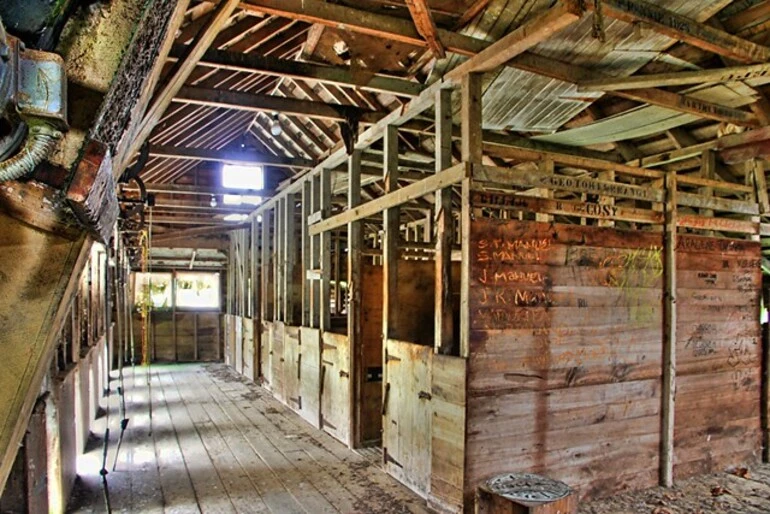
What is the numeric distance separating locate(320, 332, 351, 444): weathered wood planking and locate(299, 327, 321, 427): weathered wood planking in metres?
0.13

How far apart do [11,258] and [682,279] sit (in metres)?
4.57

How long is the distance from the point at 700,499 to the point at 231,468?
3765 millimetres

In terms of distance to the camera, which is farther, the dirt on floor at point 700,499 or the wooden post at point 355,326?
the wooden post at point 355,326

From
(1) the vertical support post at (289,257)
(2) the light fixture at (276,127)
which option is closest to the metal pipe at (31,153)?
(2) the light fixture at (276,127)

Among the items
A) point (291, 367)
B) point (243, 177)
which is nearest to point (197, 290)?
point (243, 177)

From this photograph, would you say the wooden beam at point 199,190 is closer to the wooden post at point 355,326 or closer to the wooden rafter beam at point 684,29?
the wooden post at point 355,326

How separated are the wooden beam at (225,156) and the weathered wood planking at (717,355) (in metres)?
4.34

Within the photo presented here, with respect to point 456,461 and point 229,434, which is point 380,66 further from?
point 229,434

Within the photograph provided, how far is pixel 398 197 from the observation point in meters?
4.21

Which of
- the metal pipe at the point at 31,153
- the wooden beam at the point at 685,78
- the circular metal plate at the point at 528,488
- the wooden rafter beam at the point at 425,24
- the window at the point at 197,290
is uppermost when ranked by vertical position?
the wooden rafter beam at the point at 425,24

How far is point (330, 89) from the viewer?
209 inches

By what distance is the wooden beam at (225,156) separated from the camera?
18.4 feet

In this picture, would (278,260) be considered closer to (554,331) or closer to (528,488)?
(554,331)

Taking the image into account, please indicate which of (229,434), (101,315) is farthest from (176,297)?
(229,434)
